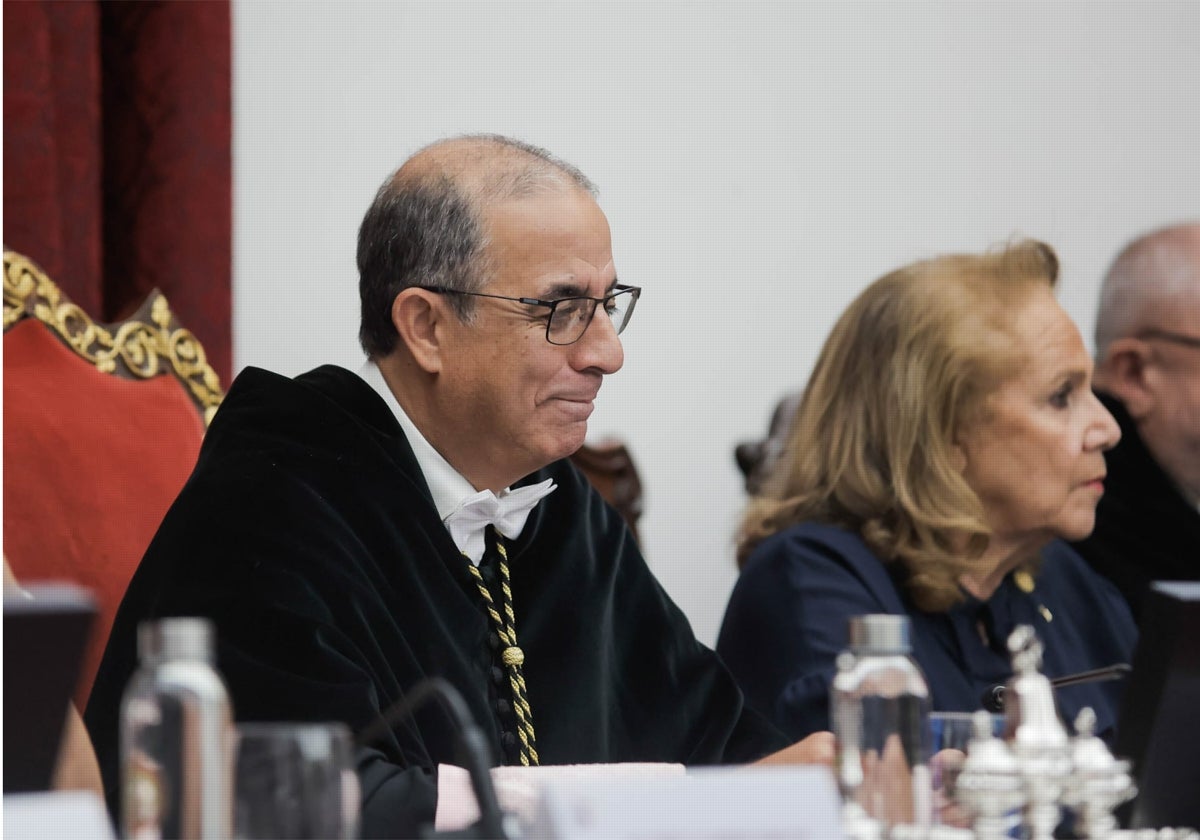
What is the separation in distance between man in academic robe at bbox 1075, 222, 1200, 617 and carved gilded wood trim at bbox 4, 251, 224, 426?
1.54 meters

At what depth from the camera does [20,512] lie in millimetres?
2096

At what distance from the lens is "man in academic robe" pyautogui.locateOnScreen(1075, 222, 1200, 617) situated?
9.75ft

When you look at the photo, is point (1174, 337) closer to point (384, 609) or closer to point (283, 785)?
point (384, 609)

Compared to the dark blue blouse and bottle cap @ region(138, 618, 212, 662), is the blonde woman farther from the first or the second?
bottle cap @ region(138, 618, 212, 662)

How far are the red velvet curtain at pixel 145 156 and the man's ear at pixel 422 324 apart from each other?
0.94 metres

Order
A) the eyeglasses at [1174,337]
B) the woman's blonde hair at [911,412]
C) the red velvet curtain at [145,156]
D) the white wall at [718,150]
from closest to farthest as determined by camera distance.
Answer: the woman's blonde hair at [911,412], the red velvet curtain at [145,156], the eyeglasses at [1174,337], the white wall at [718,150]

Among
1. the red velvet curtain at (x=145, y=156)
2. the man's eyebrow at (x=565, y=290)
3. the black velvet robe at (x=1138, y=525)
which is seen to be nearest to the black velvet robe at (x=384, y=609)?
the man's eyebrow at (x=565, y=290)

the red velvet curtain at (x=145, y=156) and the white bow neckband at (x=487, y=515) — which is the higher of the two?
the red velvet curtain at (x=145, y=156)

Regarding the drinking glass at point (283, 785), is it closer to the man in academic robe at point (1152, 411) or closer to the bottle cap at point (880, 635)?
the bottle cap at point (880, 635)

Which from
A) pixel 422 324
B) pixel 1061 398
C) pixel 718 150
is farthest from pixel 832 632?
pixel 718 150

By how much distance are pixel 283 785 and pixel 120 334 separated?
1.52 meters

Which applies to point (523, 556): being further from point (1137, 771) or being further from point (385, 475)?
point (1137, 771)

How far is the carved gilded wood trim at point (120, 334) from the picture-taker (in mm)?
2180

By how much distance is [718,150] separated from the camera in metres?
3.76
